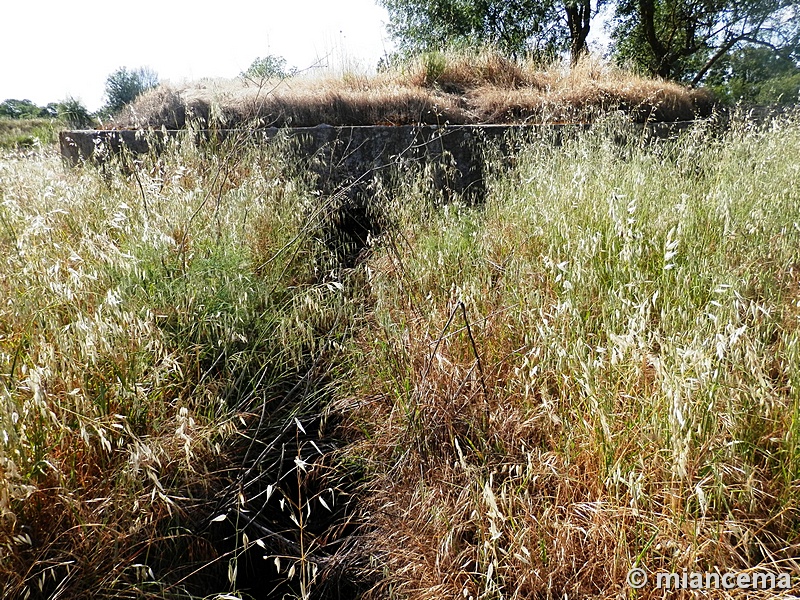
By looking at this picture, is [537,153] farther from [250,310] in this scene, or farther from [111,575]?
[111,575]

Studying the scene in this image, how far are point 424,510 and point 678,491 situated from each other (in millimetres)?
779

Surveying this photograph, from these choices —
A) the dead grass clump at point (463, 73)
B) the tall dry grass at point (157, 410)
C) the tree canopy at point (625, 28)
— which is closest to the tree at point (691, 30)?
the tree canopy at point (625, 28)

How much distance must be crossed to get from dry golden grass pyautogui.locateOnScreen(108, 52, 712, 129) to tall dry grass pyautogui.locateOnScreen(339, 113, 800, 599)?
228cm

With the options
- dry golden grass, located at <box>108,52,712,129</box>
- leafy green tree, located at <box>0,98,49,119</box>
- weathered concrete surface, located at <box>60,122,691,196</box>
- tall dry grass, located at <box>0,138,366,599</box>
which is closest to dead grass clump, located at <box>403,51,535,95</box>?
dry golden grass, located at <box>108,52,712,129</box>

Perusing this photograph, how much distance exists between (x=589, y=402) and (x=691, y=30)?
1539 cm

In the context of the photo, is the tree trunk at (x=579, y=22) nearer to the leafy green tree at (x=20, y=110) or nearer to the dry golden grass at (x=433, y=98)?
the dry golden grass at (x=433, y=98)

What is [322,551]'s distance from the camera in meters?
1.77

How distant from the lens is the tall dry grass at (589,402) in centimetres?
127

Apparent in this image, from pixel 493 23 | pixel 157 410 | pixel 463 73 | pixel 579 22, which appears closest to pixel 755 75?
pixel 579 22

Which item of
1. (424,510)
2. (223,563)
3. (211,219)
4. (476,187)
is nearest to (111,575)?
(223,563)

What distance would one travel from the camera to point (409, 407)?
6.22 feet

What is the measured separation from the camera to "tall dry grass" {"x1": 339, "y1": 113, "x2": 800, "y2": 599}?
1273 mm

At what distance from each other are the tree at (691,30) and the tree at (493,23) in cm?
157

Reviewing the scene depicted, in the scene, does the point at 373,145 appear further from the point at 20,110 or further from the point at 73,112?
the point at 20,110
